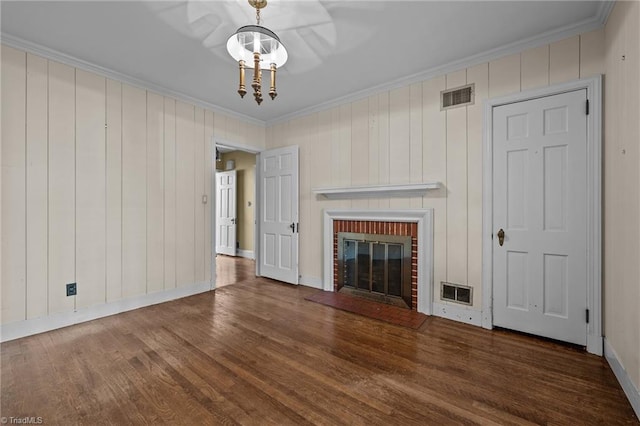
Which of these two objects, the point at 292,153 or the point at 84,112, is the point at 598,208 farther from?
the point at 84,112

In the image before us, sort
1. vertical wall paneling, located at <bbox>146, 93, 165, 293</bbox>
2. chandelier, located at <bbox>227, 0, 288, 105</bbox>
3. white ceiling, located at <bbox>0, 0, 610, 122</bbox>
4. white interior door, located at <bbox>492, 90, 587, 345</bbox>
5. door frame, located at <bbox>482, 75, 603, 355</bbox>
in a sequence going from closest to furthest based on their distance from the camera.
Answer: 1. chandelier, located at <bbox>227, 0, 288, 105</bbox>
2. white ceiling, located at <bbox>0, 0, 610, 122</bbox>
3. door frame, located at <bbox>482, 75, 603, 355</bbox>
4. white interior door, located at <bbox>492, 90, 587, 345</bbox>
5. vertical wall paneling, located at <bbox>146, 93, 165, 293</bbox>

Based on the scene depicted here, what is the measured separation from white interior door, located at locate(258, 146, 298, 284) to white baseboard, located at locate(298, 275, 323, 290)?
0.09 m

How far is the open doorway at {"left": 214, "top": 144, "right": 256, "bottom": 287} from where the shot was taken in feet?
22.5

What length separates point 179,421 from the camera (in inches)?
62.9

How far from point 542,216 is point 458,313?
4.09 feet

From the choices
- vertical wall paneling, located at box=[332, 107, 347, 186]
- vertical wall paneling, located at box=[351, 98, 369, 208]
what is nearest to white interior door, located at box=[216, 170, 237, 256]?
vertical wall paneling, located at box=[332, 107, 347, 186]

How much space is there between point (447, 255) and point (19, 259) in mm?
4188

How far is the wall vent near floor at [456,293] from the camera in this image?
9.71ft

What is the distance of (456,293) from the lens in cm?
304

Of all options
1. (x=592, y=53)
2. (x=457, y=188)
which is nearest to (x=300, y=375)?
(x=457, y=188)

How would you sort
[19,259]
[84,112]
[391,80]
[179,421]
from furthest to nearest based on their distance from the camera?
[391,80], [84,112], [19,259], [179,421]

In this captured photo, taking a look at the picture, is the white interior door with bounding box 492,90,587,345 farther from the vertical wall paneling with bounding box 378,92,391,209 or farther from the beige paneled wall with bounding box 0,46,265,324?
the beige paneled wall with bounding box 0,46,265,324

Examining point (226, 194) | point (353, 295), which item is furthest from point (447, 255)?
point (226, 194)

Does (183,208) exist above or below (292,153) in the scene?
below
